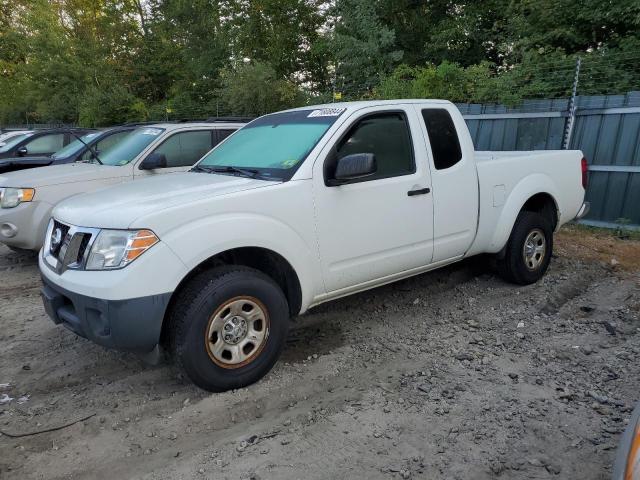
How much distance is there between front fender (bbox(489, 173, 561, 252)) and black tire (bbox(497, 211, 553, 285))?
0.13 meters

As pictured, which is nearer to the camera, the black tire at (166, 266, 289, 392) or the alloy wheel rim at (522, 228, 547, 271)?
the black tire at (166, 266, 289, 392)

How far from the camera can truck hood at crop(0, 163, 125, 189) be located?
580cm

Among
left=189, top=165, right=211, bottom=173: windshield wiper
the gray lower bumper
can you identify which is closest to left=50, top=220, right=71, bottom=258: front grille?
the gray lower bumper

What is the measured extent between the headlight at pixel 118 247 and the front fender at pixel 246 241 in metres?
0.12

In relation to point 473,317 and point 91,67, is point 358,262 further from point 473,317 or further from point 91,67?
point 91,67

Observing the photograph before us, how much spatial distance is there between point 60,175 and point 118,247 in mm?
3714

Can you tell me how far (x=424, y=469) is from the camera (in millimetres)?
2557

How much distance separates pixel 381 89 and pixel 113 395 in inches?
395

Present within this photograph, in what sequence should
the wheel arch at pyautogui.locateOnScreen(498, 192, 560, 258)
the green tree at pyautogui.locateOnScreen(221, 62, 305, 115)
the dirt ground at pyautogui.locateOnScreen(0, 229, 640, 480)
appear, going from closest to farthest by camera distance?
1. the dirt ground at pyautogui.locateOnScreen(0, 229, 640, 480)
2. the wheel arch at pyautogui.locateOnScreen(498, 192, 560, 258)
3. the green tree at pyautogui.locateOnScreen(221, 62, 305, 115)

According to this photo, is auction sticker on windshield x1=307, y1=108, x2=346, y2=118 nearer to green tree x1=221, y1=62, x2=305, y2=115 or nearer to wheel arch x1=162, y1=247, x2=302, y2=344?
wheel arch x1=162, y1=247, x2=302, y2=344

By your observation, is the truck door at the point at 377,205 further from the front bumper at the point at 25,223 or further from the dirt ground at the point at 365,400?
the front bumper at the point at 25,223

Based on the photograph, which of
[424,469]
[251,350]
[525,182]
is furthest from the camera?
[525,182]

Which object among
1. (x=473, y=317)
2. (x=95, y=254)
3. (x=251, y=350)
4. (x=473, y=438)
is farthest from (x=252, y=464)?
(x=473, y=317)

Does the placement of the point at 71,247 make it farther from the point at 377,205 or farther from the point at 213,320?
the point at 377,205
